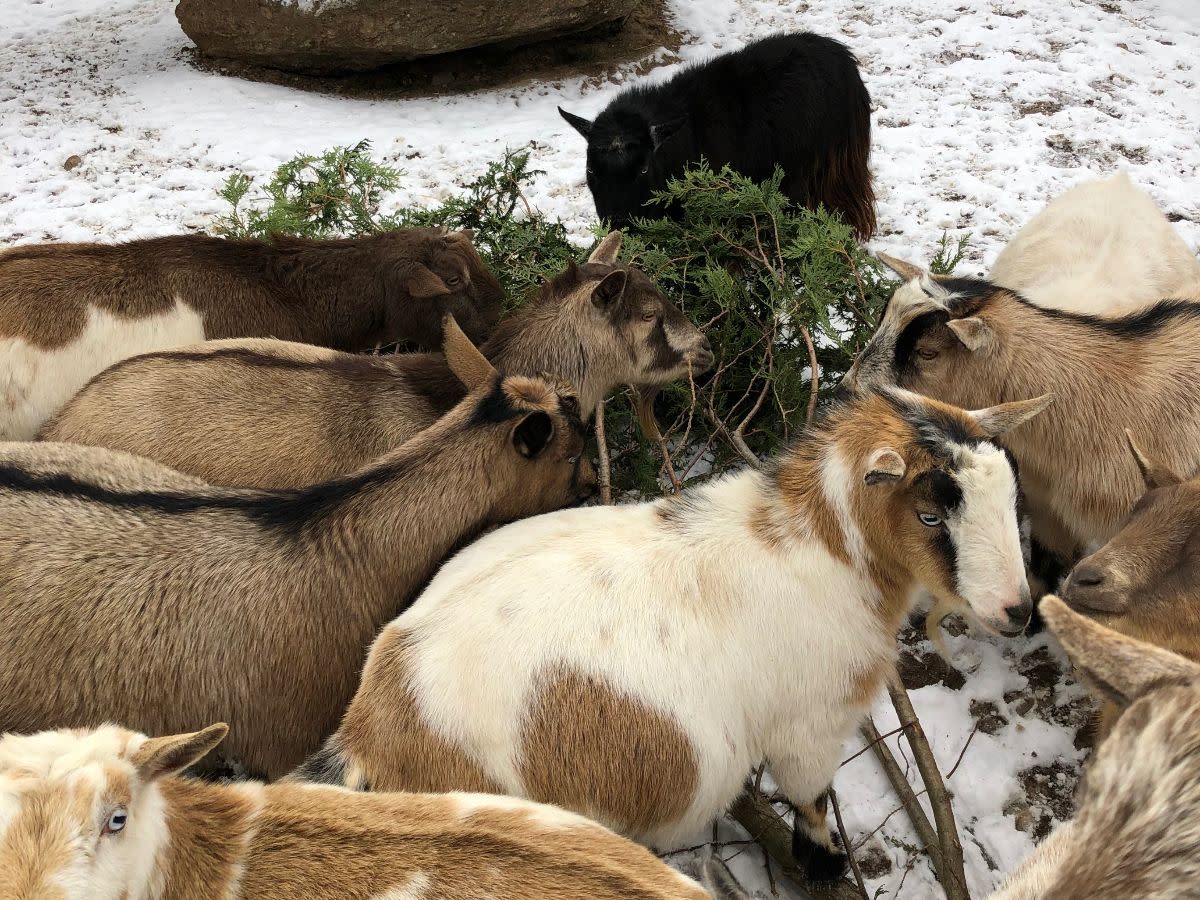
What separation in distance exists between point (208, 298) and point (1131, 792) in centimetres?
427

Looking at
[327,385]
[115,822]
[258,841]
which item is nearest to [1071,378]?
[327,385]

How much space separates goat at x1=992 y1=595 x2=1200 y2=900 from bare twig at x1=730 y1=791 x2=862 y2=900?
160 centimetres

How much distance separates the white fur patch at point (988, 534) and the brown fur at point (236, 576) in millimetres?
1412

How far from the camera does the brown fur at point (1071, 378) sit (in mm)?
3576

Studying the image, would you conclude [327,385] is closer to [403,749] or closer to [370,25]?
[403,749]

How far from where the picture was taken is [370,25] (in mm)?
8141

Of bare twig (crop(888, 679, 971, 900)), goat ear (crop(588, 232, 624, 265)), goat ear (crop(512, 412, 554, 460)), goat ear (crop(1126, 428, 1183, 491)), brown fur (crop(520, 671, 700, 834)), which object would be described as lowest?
bare twig (crop(888, 679, 971, 900))

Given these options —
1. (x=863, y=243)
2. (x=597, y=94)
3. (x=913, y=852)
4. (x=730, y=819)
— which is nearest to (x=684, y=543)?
(x=730, y=819)

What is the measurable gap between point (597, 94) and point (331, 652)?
6745 millimetres

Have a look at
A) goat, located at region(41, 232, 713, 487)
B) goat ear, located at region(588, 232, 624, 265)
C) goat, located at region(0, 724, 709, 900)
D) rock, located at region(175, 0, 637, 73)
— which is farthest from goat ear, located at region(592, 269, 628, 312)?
rock, located at region(175, 0, 637, 73)

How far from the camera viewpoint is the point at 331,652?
311cm

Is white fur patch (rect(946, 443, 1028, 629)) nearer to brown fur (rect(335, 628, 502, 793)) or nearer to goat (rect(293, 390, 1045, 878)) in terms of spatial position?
goat (rect(293, 390, 1045, 878))

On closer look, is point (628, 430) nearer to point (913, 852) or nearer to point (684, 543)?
point (684, 543)

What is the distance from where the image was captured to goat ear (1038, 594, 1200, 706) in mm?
1700
